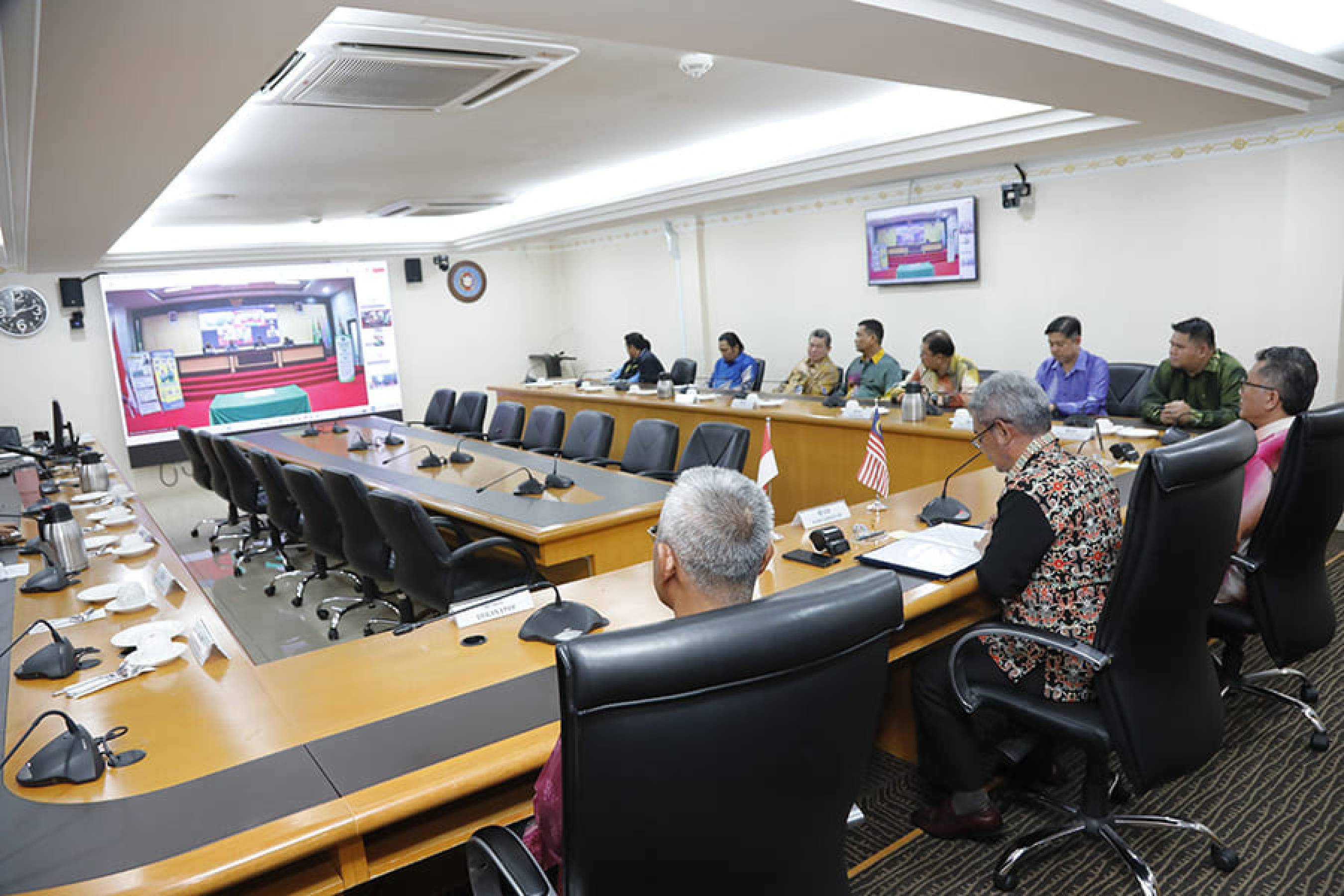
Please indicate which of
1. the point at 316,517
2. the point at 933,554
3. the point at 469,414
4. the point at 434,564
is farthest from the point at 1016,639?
the point at 469,414

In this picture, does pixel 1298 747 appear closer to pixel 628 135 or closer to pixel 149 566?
pixel 149 566

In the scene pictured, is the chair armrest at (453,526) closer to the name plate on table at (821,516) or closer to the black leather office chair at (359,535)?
the black leather office chair at (359,535)

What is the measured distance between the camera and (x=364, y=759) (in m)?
1.54

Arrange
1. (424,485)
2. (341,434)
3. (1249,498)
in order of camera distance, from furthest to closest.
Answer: (341,434) → (424,485) → (1249,498)

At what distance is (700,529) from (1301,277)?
197 inches

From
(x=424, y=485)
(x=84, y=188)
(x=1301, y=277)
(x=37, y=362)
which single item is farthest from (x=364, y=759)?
(x=37, y=362)

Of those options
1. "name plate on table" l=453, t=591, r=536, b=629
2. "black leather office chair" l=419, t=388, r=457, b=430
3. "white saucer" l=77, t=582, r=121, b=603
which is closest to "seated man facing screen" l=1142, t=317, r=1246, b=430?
"name plate on table" l=453, t=591, r=536, b=629

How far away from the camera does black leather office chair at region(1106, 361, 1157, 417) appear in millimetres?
5078

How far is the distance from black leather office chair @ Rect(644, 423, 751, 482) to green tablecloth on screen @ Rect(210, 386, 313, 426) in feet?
22.5

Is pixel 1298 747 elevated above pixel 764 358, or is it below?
below

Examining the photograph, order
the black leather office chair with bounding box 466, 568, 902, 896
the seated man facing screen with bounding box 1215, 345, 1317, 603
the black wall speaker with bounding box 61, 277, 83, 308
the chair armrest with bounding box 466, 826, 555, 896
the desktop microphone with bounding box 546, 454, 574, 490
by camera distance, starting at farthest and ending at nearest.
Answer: the black wall speaker with bounding box 61, 277, 83, 308 → the desktop microphone with bounding box 546, 454, 574, 490 → the seated man facing screen with bounding box 1215, 345, 1317, 603 → the chair armrest with bounding box 466, 826, 555, 896 → the black leather office chair with bounding box 466, 568, 902, 896

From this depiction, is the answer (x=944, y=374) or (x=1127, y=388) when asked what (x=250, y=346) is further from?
(x=1127, y=388)

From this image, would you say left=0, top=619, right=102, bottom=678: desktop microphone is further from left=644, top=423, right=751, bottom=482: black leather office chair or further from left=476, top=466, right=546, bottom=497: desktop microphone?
left=644, top=423, right=751, bottom=482: black leather office chair

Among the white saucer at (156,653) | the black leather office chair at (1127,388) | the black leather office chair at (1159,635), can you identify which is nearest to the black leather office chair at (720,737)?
the black leather office chair at (1159,635)
